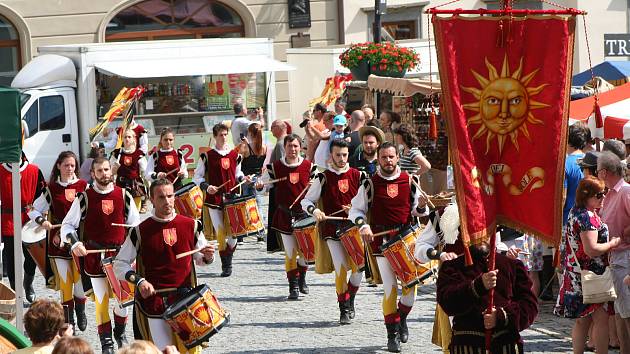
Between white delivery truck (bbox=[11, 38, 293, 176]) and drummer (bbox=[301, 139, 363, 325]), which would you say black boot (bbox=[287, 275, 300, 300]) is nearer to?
drummer (bbox=[301, 139, 363, 325])

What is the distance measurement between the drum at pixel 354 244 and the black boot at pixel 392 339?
124 cm

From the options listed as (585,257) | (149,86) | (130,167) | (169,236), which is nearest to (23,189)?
(169,236)

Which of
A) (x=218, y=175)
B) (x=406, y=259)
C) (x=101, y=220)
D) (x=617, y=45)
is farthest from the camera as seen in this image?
(x=617, y=45)

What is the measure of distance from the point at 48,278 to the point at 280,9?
18729 mm

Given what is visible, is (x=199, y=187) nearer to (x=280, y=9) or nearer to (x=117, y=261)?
(x=117, y=261)

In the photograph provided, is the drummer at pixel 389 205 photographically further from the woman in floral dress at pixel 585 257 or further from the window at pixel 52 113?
the window at pixel 52 113

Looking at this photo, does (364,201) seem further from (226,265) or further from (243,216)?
(226,265)

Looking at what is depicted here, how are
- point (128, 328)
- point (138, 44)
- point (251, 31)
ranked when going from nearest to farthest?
point (128, 328)
point (138, 44)
point (251, 31)

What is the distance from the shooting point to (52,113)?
2414cm

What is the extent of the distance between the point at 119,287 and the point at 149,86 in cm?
1469

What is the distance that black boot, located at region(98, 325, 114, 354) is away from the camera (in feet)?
38.7

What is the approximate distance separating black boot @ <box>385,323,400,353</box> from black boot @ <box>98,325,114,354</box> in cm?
238

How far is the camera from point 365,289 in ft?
49.1

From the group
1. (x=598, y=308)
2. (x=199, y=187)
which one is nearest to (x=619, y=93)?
(x=199, y=187)
